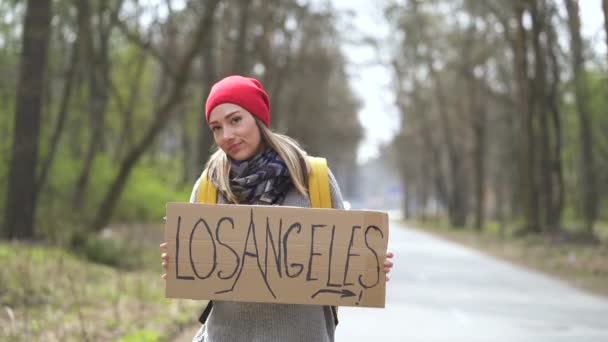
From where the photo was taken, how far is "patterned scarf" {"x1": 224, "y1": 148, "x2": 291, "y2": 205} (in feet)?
12.4

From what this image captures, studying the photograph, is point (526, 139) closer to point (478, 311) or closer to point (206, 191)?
point (478, 311)

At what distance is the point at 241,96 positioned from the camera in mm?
3846

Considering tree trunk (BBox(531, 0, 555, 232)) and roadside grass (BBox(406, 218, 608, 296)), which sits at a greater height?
tree trunk (BBox(531, 0, 555, 232))

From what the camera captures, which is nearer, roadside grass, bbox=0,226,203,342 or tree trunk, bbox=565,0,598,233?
roadside grass, bbox=0,226,203,342

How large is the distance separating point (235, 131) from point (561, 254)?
72.8 ft

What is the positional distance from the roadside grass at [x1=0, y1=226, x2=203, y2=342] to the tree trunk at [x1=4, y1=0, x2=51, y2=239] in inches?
81.3

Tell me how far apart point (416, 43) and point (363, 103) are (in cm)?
1658

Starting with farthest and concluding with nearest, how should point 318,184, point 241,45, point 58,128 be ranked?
point 241,45 < point 58,128 < point 318,184

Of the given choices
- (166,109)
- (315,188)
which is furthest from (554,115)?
(315,188)

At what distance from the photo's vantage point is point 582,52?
3130 centimetres

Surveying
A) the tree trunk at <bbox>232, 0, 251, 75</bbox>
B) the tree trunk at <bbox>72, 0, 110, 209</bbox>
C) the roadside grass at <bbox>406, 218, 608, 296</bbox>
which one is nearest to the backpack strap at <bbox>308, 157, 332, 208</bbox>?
the roadside grass at <bbox>406, 218, 608, 296</bbox>

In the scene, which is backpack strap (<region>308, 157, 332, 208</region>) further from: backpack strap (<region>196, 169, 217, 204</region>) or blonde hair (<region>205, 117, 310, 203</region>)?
backpack strap (<region>196, 169, 217, 204</region>)

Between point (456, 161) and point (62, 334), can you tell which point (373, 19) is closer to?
point (456, 161)

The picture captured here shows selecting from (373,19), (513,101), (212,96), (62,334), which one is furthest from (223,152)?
(373,19)
